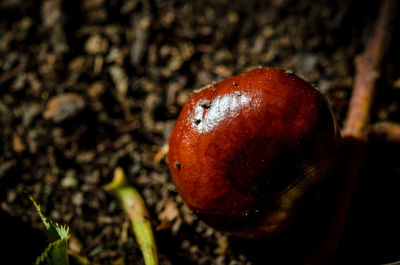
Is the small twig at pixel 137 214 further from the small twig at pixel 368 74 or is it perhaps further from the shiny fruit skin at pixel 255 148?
the small twig at pixel 368 74

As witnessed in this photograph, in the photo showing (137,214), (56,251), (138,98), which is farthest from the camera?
(138,98)

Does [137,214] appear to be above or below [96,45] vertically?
below

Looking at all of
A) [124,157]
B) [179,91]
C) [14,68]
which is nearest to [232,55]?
[179,91]

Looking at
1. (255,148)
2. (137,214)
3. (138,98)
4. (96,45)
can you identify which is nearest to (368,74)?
(255,148)

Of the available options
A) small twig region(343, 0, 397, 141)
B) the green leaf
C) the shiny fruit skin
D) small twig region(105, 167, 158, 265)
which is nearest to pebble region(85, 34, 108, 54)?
small twig region(105, 167, 158, 265)

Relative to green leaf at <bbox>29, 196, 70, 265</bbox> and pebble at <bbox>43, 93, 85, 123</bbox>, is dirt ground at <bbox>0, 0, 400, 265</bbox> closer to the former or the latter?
pebble at <bbox>43, 93, 85, 123</bbox>

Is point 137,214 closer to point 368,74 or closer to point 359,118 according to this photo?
point 359,118

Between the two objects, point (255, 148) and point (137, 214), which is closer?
point (255, 148)
